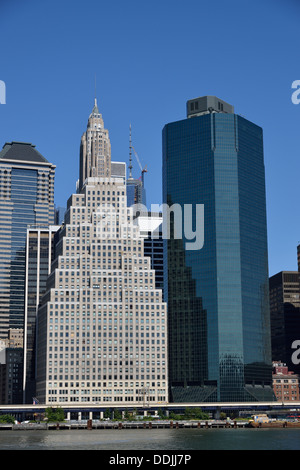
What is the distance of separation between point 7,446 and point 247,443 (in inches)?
1860

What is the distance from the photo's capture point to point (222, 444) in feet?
515
